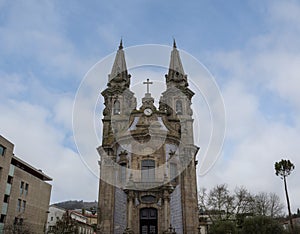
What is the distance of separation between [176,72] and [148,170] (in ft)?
54.8

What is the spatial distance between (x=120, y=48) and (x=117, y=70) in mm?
5379

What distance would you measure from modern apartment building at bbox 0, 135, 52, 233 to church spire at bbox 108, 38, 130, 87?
15.5m

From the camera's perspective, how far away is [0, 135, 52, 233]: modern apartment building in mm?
40562

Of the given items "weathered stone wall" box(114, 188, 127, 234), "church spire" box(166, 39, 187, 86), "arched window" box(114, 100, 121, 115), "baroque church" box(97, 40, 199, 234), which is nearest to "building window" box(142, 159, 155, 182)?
"baroque church" box(97, 40, 199, 234)

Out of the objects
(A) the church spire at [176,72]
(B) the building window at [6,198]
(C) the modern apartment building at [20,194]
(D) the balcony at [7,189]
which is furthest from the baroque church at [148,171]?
(B) the building window at [6,198]

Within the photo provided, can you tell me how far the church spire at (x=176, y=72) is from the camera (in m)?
43.4

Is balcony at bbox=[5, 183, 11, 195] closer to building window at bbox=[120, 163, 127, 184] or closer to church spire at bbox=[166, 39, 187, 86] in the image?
building window at bbox=[120, 163, 127, 184]

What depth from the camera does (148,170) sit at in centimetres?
3275

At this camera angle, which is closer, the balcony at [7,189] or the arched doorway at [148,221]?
the arched doorway at [148,221]

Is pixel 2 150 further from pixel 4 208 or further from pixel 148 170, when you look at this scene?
pixel 148 170

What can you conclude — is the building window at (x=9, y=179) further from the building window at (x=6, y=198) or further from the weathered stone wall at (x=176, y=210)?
the weathered stone wall at (x=176, y=210)

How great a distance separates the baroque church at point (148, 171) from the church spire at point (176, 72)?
409cm

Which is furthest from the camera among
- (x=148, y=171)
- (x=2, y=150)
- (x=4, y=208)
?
(x=4, y=208)

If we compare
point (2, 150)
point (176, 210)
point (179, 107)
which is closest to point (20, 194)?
point (2, 150)
